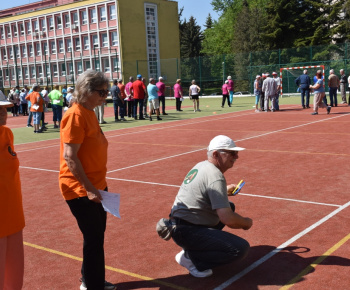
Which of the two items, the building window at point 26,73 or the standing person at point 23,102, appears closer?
the standing person at point 23,102

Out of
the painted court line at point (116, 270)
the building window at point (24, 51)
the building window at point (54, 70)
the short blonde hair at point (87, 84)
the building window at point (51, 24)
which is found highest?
the building window at point (51, 24)

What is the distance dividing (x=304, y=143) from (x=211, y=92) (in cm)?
3490

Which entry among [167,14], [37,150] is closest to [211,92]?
[167,14]

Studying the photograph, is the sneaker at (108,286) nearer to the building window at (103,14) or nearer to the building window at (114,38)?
the building window at (114,38)

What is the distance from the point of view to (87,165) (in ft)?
12.4

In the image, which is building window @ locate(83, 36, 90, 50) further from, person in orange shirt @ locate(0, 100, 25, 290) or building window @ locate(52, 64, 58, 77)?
person in orange shirt @ locate(0, 100, 25, 290)

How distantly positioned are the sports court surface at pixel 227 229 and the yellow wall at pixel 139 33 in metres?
46.9

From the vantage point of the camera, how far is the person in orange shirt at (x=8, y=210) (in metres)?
3.40

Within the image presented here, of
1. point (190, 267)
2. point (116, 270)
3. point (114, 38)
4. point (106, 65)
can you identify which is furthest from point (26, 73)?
point (190, 267)

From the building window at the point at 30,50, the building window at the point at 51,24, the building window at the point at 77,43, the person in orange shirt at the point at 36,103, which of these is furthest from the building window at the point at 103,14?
the person in orange shirt at the point at 36,103

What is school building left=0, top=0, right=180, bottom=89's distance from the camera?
60.7 m

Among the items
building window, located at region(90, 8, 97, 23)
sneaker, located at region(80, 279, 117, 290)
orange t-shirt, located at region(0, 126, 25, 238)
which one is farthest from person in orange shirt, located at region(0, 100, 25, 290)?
building window, located at region(90, 8, 97, 23)

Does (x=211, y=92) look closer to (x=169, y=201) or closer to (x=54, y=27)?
(x=54, y=27)

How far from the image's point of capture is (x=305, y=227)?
551 centimetres
